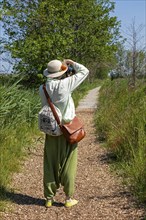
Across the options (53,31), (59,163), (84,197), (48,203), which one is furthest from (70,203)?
(53,31)

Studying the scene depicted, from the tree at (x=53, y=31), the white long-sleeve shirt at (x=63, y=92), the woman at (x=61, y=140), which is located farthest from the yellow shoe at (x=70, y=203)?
the tree at (x=53, y=31)

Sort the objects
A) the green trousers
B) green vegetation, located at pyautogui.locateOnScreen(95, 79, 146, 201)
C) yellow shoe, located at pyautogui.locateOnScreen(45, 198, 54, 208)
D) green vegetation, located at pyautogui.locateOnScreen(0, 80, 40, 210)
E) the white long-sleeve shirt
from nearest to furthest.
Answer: the white long-sleeve shirt, the green trousers, yellow shoe, located at pyautogui.locateOnScreen(45, 198, 54, 208), green vegetation, located at pyautogui.locateOnScreen(95, 79, 146, 201), green vegetation, located at pyautogui.locateOnScreen(0, 80, 40, 210)

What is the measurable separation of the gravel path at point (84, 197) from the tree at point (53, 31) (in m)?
7.31

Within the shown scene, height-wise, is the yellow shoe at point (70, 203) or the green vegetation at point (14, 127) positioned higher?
the green vegetation at point (14, 127)

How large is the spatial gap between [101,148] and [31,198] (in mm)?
3097

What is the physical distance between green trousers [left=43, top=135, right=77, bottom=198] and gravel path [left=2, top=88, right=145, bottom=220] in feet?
0.86

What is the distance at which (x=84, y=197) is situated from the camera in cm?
498

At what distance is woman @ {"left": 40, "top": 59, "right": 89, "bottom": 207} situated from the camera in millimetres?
4344

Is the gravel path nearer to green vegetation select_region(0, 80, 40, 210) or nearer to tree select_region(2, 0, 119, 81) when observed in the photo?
green vegetation select_region(0, 80, 40, 210)

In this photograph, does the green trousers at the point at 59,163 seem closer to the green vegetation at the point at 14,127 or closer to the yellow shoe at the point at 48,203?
the yellow shoe at the point at 48,203

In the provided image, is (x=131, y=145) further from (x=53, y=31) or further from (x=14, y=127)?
(x=53, y=31)

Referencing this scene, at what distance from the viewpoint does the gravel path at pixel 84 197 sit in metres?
4.38

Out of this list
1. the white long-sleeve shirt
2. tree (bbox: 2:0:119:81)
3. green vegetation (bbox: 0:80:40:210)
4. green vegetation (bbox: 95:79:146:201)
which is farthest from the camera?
tree (bbox: 2:0:119:81)

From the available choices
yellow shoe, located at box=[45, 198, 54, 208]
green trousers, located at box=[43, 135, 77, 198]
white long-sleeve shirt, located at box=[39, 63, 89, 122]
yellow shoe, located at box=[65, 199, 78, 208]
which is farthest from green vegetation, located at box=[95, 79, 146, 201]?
white long-sleeve shirt, located at box=[39, 63, 89, 122]
